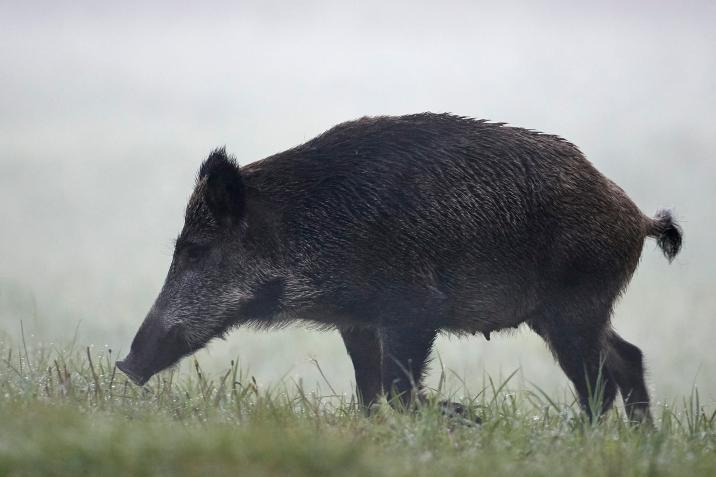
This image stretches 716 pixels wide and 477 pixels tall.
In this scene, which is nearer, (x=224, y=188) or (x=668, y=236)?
(x=224, y=188)

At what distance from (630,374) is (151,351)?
2.74m

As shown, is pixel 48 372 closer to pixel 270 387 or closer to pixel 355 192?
pixel 270 387

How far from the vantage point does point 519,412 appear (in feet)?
16.2

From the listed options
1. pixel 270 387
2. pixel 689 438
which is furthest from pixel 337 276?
pixel 689 438

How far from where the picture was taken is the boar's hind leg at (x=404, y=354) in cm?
521

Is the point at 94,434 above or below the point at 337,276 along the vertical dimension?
below

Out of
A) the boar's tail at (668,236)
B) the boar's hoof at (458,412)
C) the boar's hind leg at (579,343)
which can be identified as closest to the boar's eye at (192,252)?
the boar's hoof at (458,412)

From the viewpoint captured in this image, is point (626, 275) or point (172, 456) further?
point (626, 275)

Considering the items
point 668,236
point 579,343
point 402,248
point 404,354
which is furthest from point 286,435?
point 668,236

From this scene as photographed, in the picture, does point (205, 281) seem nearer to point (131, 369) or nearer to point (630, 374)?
point (131, 369)

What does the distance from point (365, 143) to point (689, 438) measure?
7.51ft

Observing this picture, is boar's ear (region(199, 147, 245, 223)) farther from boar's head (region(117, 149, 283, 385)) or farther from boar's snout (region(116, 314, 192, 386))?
boar's snout (region(116, 314, 192, 386))

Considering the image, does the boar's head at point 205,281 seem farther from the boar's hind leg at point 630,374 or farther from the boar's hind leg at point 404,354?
the boar's hind leg at point 630,374

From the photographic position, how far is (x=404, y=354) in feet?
17.3
